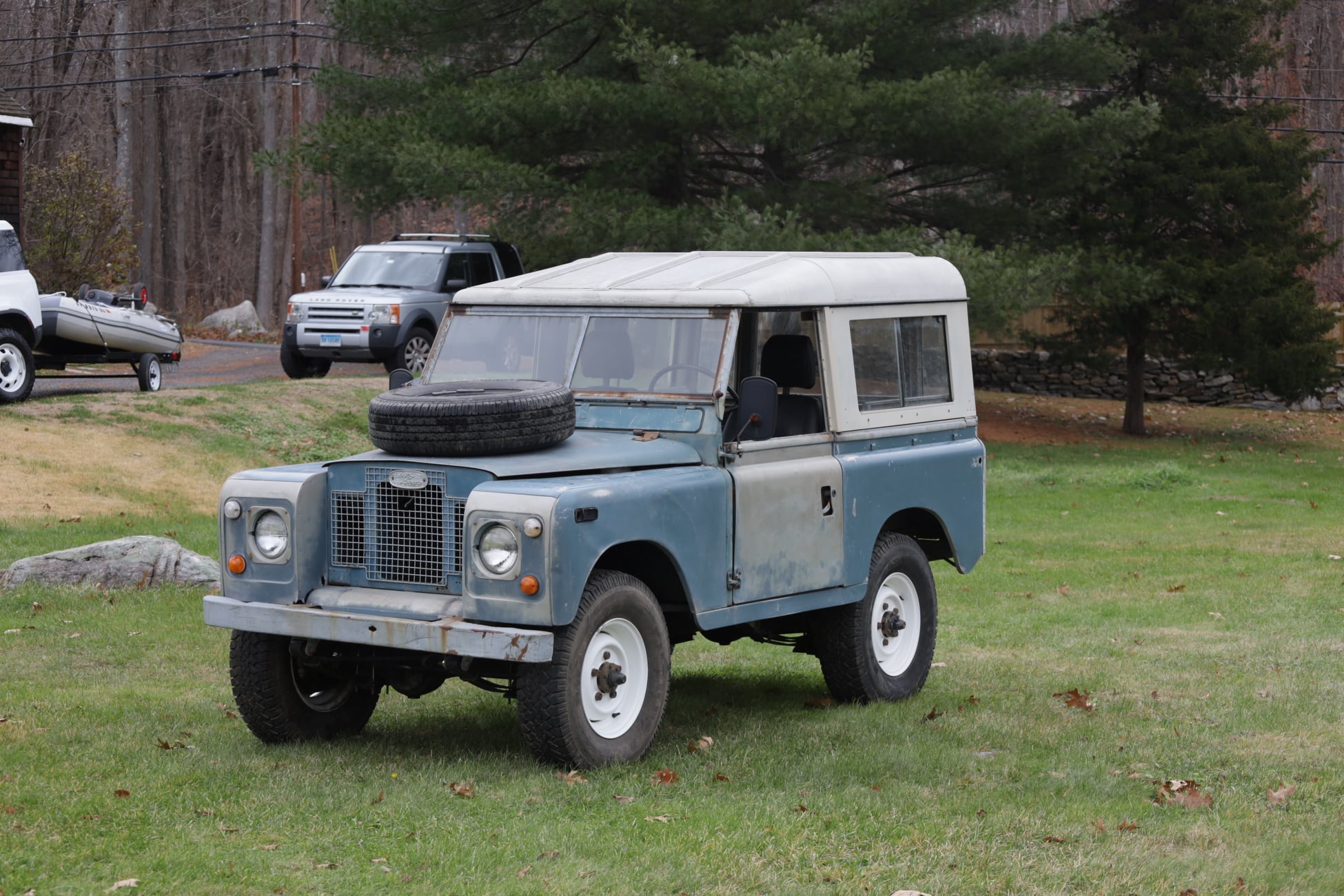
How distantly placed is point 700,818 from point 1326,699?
4293 millimetres

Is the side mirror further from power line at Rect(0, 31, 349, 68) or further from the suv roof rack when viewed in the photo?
power line at Rect(0, 31, 349, 68)

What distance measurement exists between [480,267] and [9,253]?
321 inches

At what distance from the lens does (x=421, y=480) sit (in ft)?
22.2

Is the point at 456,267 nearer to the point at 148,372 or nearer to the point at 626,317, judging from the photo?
the point at 148,372

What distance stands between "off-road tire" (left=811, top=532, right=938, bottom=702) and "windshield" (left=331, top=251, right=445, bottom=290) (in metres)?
16.3

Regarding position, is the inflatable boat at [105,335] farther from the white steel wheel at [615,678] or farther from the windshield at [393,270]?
the white steel wheel at [615,678]

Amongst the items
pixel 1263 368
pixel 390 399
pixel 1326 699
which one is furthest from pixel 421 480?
pixel 1263 368

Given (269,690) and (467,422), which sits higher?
(467,422)

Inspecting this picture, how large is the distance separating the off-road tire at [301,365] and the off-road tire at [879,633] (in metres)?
16.9

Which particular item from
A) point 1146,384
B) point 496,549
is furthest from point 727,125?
point 496,549

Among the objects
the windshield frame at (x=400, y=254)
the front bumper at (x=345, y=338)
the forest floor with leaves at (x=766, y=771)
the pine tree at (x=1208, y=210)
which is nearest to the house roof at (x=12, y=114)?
the windshield frame at (x=400, y=254)

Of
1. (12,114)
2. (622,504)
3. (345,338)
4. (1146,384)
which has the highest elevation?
(12,114)

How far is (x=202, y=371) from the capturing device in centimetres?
2881

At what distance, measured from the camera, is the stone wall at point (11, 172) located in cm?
2778
